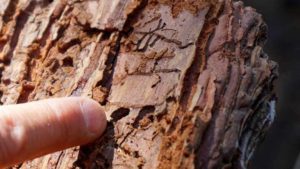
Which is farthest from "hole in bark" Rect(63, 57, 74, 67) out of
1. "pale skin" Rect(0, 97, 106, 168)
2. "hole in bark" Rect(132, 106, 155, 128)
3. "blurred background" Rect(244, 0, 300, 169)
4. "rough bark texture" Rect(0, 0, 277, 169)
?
"blurred background" Rect(244, 0, 300, 169)

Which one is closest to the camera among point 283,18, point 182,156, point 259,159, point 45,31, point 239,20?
point 182,156

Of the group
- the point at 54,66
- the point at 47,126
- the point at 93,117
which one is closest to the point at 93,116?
the point at 93,117

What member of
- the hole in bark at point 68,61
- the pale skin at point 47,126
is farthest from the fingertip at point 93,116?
the hole in bark at point 68,61

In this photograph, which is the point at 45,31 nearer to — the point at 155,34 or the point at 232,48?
the point at 155,34

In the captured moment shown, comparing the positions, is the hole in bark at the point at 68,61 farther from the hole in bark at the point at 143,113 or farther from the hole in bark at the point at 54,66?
the hole in bark at the point at 143,113

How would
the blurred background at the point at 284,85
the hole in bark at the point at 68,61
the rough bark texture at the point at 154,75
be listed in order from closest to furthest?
the rough bark texture at the point at 154,75 → the hole in bark at the point at 68,61 → the blurred background at the point at 284,85

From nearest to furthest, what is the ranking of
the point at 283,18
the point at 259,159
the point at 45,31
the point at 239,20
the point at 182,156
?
1. the point at 182,156
2. the point at 239,20
3. the point at 45,31
4. the point at 259,159
5. the point at 283,18

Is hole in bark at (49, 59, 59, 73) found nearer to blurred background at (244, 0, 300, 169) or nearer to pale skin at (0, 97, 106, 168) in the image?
pale skin at (0, 97, 106, 168)

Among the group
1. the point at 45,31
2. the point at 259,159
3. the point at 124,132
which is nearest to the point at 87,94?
the point at 124,132
